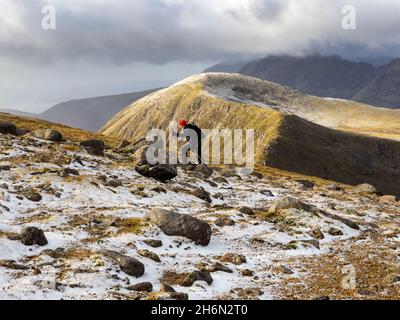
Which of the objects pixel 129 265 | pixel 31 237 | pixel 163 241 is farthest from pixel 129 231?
pixel 129 265

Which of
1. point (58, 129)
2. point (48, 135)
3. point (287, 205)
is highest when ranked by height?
point (48, 135)

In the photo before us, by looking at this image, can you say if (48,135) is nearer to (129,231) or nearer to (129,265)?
(129,231)

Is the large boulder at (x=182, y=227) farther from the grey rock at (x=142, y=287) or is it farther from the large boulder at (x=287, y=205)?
the large boulder at (x=287, y=205)

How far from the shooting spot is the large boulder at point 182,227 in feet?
82.6

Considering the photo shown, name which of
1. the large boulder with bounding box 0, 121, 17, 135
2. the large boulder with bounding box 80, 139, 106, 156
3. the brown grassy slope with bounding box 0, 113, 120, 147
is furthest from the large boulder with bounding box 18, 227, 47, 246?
the brown grassy slope with bounding box 0, 113, 120, 147

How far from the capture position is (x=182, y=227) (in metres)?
25.4

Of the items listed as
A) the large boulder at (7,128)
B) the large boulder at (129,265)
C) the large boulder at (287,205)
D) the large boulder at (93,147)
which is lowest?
the large boulder at (287,205)

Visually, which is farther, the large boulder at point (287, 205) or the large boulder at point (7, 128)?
the large boulder at point (7, 128)

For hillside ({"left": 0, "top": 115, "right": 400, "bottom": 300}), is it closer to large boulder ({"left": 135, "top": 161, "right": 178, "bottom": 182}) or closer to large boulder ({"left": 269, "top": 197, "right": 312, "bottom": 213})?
large boulder ({"left": 269, "top": 197, "right": 312, "bottom": 213})

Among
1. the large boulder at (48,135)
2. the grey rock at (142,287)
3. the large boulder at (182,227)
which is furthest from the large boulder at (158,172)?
the grey rock at (142,287)
